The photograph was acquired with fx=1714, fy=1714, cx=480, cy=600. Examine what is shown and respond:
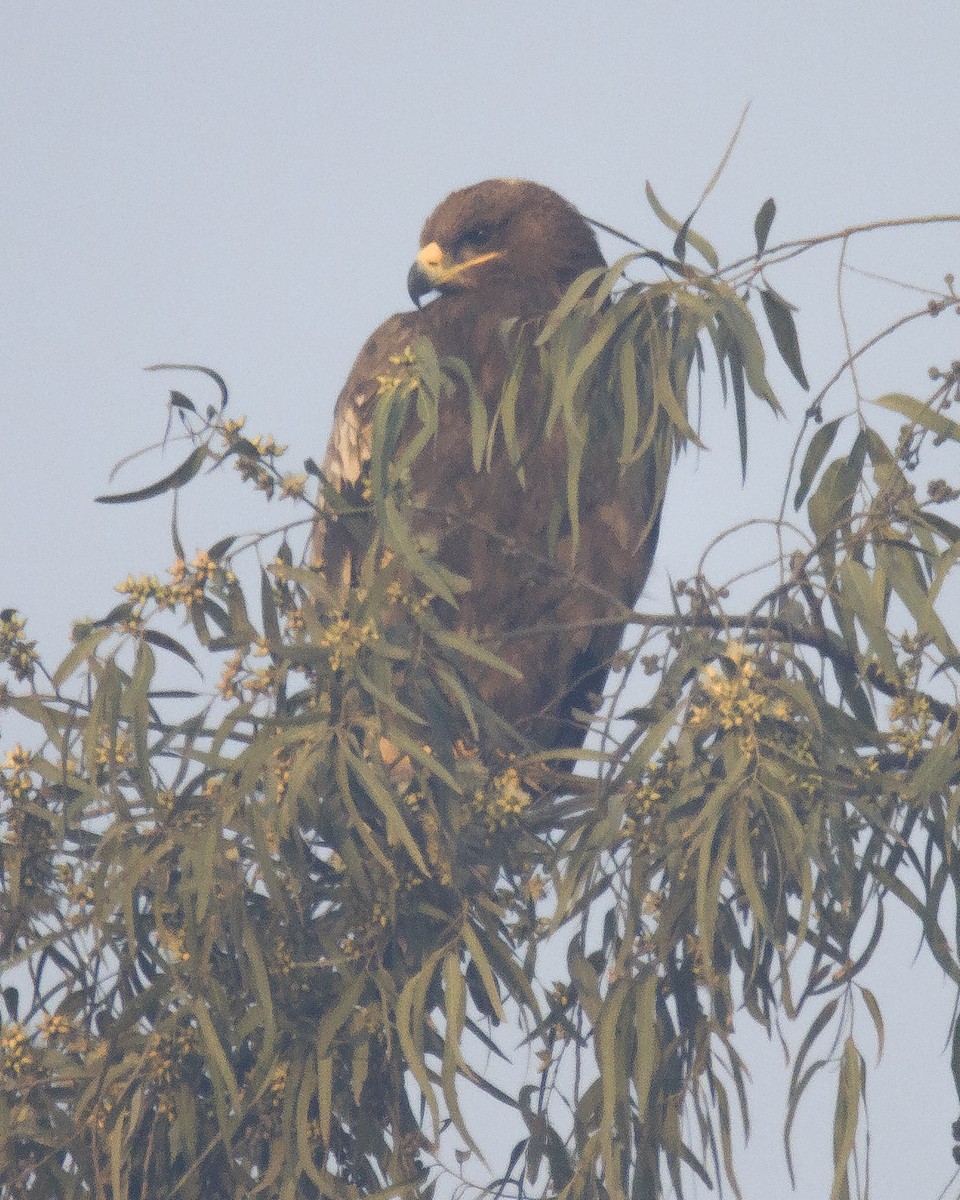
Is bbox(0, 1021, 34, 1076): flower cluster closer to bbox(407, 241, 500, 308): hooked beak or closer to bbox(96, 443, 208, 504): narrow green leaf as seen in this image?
bbox(96, 443, 208, 504): narrow green leaf

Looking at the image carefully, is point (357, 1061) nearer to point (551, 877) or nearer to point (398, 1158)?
point (398, 1158)

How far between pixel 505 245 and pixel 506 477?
34.8 inches

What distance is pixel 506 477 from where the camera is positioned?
10.4 ft

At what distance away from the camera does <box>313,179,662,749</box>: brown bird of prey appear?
10.4 feet

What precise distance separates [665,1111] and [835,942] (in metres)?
0.28

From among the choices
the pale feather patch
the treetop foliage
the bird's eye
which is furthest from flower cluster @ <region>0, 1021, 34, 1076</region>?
the bird's eye

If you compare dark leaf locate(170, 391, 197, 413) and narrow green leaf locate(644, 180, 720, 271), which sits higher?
narrow green leaf locate(644, 180, 720, 271)

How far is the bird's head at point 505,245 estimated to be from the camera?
12.4 feet

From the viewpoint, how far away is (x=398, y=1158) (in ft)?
6.47

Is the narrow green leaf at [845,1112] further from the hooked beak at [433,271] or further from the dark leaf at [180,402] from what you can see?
the hooked beak at [433,271]

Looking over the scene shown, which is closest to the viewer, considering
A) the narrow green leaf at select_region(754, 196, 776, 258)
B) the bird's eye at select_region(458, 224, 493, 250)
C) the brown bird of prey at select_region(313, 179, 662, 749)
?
the narrow green leaf at select_region(754, 196, 776, 258)

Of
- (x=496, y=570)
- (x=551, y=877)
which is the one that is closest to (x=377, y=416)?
(x=551, y=877)

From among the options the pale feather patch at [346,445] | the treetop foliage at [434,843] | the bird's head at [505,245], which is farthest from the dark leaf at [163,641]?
the bird's head at [505,245]

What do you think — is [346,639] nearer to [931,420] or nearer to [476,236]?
[931,420]
